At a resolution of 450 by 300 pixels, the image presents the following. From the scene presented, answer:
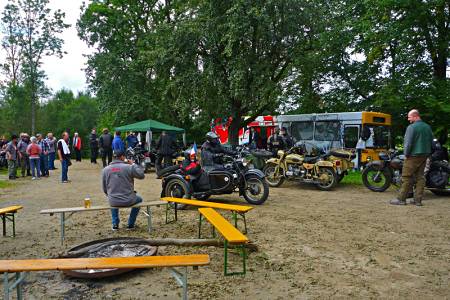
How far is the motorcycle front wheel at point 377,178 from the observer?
10.2 metres

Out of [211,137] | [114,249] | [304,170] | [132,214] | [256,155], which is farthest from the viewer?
[256,155]

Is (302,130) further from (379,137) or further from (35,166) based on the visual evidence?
(35,166)

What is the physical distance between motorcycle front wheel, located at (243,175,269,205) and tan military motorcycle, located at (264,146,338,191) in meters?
2.89

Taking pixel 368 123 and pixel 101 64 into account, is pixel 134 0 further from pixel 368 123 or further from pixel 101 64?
pixel 368 123

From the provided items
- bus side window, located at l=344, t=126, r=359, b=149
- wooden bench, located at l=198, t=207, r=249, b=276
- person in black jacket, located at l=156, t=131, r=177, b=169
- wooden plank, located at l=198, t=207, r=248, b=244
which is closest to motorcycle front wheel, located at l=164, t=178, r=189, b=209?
wooden plank, located at l=198, t=207, r=248, b=244

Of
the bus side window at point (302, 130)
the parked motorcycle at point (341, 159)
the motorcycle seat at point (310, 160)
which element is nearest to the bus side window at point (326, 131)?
the bus side window at point (302, 130)

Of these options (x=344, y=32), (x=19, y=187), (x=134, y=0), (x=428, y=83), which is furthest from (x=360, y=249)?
(x=134, y=0)

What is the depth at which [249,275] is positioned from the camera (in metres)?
4.15

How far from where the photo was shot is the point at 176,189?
25.9 ft

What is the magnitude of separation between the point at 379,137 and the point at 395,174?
6141 millimetres

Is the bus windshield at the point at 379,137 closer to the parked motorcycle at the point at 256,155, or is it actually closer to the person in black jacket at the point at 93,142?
the parked motorcycle at the point at 256,155

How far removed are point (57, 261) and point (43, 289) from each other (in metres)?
0.70

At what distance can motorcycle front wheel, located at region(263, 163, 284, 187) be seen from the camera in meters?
11.4

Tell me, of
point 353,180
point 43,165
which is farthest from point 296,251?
point 43,165
